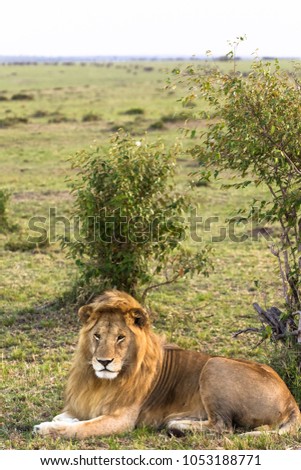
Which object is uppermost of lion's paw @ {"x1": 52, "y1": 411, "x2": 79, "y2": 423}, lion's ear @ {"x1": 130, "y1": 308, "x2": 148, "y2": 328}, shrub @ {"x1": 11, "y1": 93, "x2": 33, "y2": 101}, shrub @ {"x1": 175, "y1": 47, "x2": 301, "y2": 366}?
shrub @ {"x1": 175, "y1": 47, "x2": 301, "y2": 366}

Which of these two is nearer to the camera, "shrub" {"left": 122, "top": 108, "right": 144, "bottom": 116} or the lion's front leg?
the lion's front leg

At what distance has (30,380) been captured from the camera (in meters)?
6.94

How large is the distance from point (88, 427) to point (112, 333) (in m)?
0.68

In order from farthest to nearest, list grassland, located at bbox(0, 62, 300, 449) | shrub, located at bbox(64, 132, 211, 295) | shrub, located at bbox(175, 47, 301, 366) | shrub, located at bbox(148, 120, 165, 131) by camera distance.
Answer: shrub, located at bbox(148, 120, 165, 131) < shrub, located at bbox(64, 132, 211, 295) < shrub, located at bbox(175, 47, 301, 366) < grassland, located at bbox(0, 62, 300, 449)

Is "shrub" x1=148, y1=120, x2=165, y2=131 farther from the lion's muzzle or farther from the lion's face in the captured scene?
the lion's muzzle

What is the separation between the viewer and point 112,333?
214 inches

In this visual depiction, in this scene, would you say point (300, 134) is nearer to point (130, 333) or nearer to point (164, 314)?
point (130, 333)

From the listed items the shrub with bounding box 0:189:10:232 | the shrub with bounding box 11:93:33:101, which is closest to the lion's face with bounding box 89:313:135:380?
the shrub with bounding box 0:189:10:232

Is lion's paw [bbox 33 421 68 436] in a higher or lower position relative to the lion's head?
lower

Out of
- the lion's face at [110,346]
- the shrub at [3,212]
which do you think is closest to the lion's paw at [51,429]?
the lion's face at [110,346]

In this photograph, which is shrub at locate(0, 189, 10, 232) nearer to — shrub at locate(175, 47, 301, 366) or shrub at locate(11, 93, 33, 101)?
shrub at locate(175, 47, 301, 366)

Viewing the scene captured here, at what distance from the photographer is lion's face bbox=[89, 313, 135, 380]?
5379 millimetres

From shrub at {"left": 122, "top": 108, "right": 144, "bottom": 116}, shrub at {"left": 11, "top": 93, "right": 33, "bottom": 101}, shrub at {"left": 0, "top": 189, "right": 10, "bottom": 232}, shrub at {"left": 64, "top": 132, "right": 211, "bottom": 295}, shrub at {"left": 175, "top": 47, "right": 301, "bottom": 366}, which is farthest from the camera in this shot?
shrub at {"left": 11, "top": 93, "right": 33, "bottom": 101}
